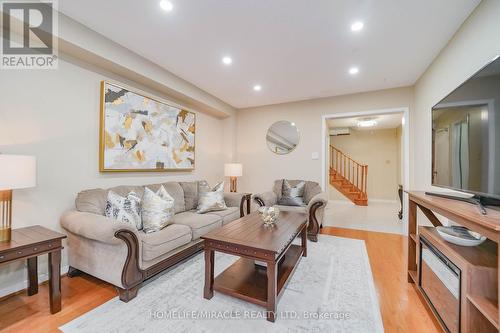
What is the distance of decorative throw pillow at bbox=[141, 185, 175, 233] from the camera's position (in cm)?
229

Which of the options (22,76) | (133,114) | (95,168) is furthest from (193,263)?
(22,76)

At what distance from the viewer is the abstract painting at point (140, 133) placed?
2643 mm

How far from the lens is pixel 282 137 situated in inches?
189

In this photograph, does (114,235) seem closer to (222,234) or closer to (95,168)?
(222,234)

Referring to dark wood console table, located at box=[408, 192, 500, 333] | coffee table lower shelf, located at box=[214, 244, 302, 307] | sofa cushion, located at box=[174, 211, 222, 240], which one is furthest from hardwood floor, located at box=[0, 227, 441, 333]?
sofa cushion, located at box=[174, 211, 222, 240]

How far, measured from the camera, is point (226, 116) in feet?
16.4

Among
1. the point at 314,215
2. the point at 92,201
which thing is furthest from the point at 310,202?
the point at 92,201

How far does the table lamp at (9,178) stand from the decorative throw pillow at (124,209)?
0.64 meters

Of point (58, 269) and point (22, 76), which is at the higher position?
point (22, 76)

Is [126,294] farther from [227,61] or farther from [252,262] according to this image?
[227,61]

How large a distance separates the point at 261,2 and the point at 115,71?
2.04 m

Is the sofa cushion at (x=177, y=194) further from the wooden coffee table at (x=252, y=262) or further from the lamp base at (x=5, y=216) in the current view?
the lamp base at (x=5, y=216)

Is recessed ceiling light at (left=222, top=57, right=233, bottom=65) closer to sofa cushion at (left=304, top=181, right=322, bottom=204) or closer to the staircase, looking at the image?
sofa cushion at (left=304, top=181, right=322, bottom=204)

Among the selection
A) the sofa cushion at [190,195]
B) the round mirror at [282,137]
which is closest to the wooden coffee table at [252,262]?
the sofa cushion at [190,195]
